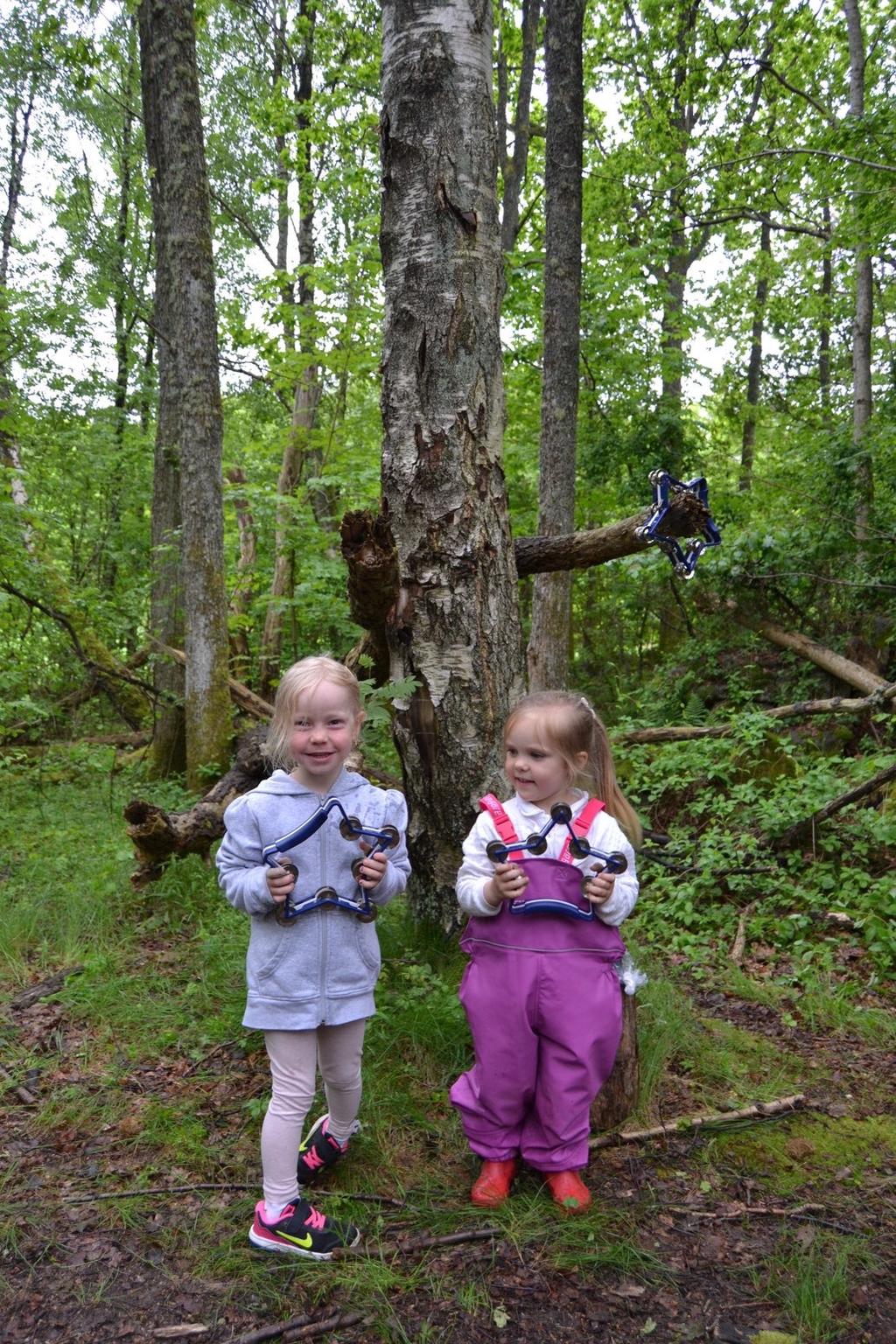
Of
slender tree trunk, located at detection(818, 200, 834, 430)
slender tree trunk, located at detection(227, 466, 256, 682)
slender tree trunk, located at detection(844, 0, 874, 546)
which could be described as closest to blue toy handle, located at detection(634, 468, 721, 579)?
slender tree trunk, located at detection(844, 0, 874, 546)

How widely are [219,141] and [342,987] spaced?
20.2m

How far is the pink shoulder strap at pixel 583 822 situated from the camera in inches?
102

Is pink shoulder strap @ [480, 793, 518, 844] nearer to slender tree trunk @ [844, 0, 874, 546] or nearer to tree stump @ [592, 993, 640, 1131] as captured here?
tree stump @ [592, 993, 640, 1131]

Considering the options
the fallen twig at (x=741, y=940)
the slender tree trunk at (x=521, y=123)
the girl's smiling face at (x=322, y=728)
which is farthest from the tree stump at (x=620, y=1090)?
the slender tree trunk at (x=521, y=123)

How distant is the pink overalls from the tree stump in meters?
0.43

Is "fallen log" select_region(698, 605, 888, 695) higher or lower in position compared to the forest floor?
higher

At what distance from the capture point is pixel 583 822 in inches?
103

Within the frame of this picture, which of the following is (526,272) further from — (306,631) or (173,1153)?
(173,1153)

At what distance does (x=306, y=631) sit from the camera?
11461mm

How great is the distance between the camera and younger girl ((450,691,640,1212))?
260cm

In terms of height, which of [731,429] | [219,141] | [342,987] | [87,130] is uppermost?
[87,130]

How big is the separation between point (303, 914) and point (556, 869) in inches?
30.8

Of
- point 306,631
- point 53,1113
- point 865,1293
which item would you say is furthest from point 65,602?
point 865,1293

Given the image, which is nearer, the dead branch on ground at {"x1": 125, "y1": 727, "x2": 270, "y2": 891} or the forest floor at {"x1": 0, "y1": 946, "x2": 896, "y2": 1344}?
the forest floor at {"x1": 0, "y1": 946, "x2": 896, "y2": 1344}
